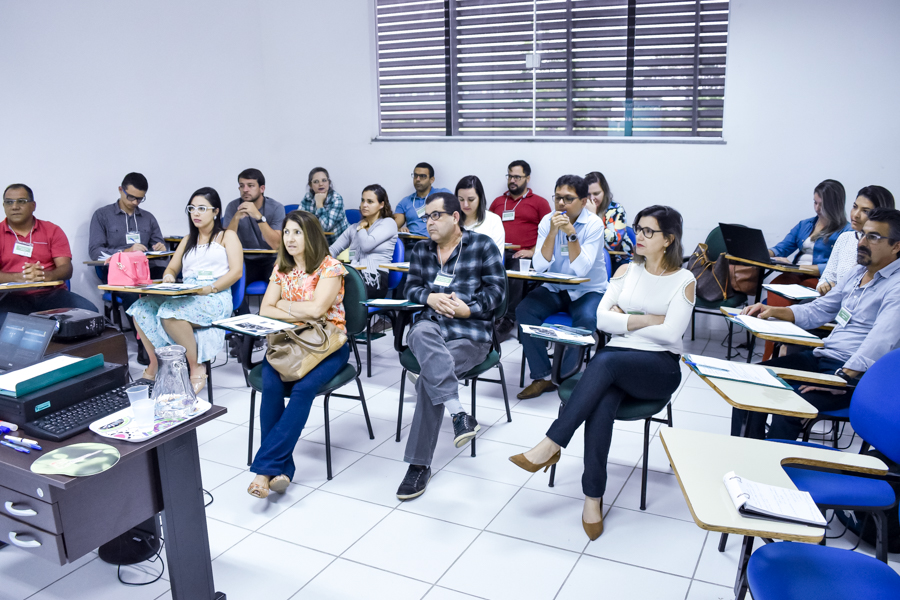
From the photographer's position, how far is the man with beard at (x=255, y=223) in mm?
5109

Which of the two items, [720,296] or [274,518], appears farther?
[720,296]

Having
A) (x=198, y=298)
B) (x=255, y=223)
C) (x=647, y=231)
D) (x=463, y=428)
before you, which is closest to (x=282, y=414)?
(x=463, y=428)

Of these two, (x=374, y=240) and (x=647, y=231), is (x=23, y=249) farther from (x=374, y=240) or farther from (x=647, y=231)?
(x=647, y=231)

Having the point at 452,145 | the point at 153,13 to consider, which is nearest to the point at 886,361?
the point at 452,145

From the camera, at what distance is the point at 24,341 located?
206 centimetres

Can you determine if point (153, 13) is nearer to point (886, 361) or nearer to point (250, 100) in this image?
point (250, 100)

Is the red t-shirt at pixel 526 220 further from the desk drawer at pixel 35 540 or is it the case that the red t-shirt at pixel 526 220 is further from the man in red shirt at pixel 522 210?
the desk drawer at pixel 35 540

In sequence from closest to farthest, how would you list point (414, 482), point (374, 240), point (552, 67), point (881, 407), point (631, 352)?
point (881, 407) → point (631, 352) → point (414, 482) → point (374, 240) → point (552, 67)

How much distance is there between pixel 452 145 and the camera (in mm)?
6293

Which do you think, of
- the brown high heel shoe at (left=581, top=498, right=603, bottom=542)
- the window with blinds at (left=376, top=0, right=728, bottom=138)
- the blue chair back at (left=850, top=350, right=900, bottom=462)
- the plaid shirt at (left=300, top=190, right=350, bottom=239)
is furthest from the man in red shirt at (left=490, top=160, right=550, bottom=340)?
the blue chair back at (left=850, top=350, right=900, bottom=462)

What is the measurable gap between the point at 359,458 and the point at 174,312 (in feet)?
5.29

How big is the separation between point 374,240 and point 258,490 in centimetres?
249

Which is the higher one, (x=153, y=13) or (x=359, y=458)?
(x=153, y=13)

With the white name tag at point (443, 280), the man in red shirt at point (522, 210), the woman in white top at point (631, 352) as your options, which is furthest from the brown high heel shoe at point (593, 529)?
the man in red shirt at point (522, 210)
